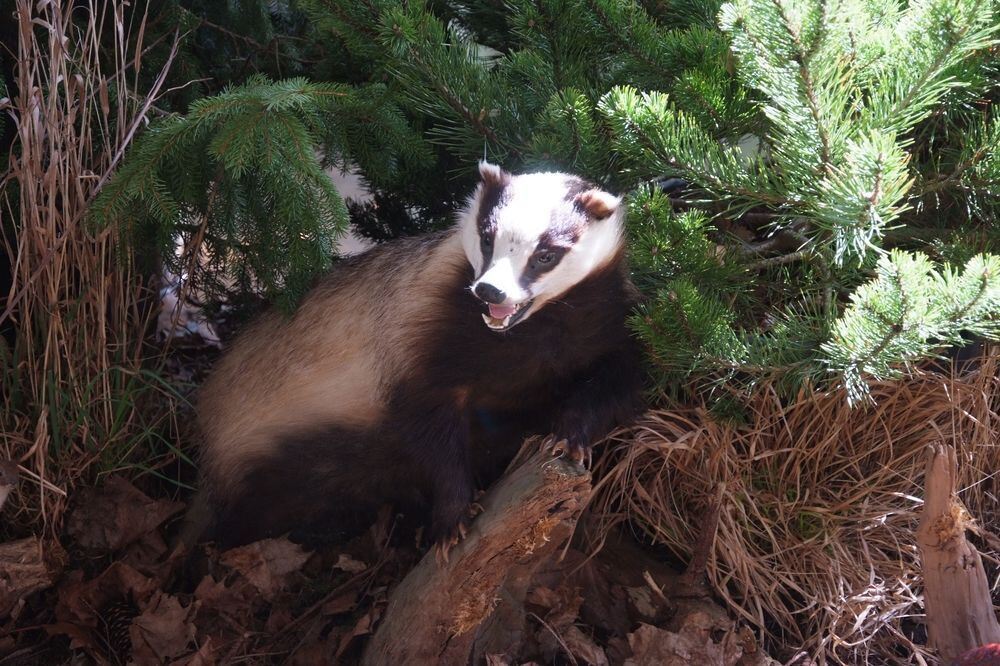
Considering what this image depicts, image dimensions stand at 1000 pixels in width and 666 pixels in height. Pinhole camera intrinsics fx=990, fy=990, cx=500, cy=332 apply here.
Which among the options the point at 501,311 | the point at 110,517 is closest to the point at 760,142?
the point at 501,311

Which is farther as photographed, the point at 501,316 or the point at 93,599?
the point at 93,599

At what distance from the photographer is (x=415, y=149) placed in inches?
96.9

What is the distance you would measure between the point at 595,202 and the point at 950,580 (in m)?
1.09

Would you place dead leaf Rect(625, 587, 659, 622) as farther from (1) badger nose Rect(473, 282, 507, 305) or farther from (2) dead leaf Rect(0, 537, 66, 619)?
(2) dead leaf Rect(0, 537, 66, 619)

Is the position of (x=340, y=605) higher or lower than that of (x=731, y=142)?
lower

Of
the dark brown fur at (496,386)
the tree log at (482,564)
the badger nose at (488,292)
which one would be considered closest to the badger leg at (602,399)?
the dark brown fur at (496,386)

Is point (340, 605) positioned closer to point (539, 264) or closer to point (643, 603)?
point (643, 603)

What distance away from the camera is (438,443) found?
233 centimetres

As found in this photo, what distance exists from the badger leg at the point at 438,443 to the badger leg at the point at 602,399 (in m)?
0.24

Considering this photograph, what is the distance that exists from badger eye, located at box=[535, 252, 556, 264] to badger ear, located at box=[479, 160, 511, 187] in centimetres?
20

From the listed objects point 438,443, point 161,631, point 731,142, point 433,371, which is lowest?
point 161,631

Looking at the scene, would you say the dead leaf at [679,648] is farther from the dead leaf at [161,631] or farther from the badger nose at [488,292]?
the dead leaf at [161,631]

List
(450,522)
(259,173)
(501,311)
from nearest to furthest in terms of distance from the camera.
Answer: (501,311)
(450,522)
(259,173)

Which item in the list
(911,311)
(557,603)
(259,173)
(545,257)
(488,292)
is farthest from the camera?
(557,603)
